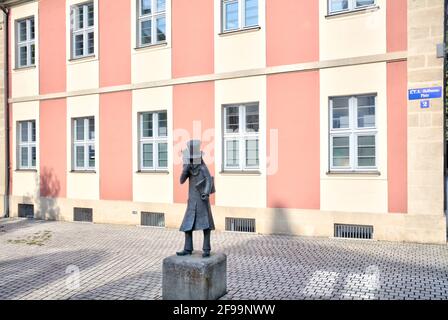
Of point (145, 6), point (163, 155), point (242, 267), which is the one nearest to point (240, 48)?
point (145, 6)

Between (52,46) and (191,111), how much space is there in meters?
6.03

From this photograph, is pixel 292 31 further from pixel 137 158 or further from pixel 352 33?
pixel 137 158

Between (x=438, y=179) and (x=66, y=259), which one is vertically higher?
(x=438, y=179)

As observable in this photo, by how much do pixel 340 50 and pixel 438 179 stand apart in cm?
368

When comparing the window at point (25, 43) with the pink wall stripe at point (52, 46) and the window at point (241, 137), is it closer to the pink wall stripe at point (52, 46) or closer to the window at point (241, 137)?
the pink wall stripe at point (52, 46)

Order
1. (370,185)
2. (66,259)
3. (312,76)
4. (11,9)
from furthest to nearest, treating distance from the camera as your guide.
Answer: (11,9) → (312,76) → (370,185) → (66,259)

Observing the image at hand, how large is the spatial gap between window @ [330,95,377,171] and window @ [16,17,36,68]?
35.5 ft

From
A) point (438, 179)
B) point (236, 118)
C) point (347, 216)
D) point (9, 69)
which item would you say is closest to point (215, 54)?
point (236, 118)

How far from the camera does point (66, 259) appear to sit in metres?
8.57

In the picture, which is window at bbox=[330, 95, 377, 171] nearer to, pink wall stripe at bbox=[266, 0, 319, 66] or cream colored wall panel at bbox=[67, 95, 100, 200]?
pink wall stripe at bbox=[266, 0, 319, 66]

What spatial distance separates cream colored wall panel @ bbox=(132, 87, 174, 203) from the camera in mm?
12484

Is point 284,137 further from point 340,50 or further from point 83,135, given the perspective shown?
point 83,135

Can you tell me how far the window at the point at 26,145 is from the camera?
1546 cm

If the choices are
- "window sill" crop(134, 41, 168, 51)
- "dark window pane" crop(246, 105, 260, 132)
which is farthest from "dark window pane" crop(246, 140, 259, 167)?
"window sill" crop(134, 41, 168, 51)
